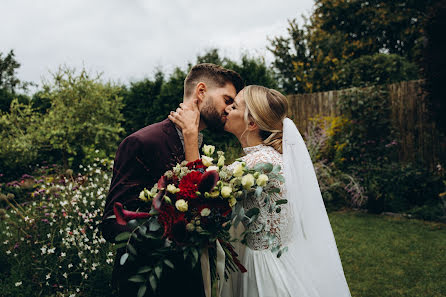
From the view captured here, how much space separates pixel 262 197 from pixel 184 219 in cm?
80

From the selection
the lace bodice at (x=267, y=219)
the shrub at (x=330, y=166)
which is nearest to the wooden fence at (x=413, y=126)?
the shrub at (x=330, y=166)

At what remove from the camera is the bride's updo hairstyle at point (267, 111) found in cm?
247

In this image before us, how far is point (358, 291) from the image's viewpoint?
387 centimetres

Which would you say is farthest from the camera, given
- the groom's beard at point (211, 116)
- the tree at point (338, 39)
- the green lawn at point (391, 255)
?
the tree at point (338, 39)

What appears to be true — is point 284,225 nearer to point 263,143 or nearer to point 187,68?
point 263,143

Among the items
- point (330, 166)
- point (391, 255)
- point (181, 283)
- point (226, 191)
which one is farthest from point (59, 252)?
point (330, 166)

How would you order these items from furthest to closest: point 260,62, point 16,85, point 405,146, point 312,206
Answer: point 16,85
point 260,62
point 405,146
point 312,206

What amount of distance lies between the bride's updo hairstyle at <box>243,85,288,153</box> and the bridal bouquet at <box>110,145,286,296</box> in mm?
807

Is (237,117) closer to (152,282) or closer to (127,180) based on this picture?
(127,180)

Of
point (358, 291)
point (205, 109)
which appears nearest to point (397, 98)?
point (358, 291)

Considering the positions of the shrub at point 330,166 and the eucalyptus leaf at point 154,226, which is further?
the shrub at point 330,166

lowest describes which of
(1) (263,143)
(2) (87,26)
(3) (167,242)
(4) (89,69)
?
(3) (167,242)

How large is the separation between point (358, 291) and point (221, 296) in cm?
231

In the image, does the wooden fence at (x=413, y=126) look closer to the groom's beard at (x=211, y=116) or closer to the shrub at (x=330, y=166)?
the shrub at (x=330, y=166)
